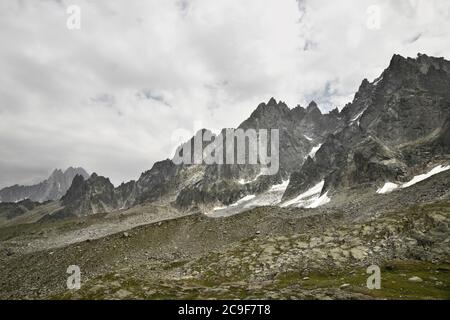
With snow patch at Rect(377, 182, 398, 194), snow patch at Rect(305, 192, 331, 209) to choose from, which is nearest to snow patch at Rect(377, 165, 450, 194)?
snow patch at Rect(377, 182, 398, 194)

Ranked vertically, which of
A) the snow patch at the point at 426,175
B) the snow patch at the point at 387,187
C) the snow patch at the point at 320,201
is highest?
the snow patch at the point at 426,175

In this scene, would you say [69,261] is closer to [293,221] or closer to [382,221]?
[293,221]

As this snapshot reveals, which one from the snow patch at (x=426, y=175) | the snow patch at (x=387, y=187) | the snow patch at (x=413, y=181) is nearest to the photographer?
the snow patch at (x=426, y=175)

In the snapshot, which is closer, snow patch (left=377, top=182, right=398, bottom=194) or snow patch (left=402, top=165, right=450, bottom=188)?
snow patch (left=402, top=165, right=450, bottom=188)

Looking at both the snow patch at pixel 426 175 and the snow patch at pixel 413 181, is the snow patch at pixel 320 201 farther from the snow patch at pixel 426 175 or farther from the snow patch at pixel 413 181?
the snow patch at pixel 426 175

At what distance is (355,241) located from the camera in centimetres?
5966

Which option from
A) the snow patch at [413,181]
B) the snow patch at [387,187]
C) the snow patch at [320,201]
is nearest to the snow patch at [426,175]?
the snow patch at [413,181]

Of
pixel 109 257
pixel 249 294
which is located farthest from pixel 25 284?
pixel 249 294

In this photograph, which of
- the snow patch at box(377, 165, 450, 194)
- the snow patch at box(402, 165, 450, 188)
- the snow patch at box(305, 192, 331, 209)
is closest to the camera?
the snow patch at box(402, 165, 450, 188)

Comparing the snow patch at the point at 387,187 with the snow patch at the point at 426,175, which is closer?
the snow patch at the point at 426,175

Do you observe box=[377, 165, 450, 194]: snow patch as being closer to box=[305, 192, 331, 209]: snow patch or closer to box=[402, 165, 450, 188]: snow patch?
box=[402, 165, 450, 188]: snow patch
